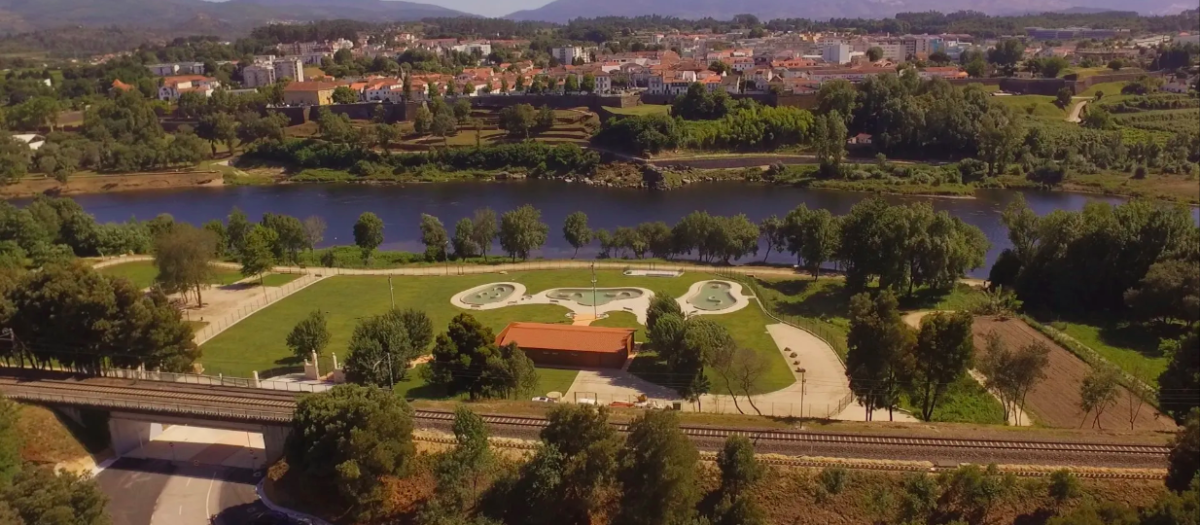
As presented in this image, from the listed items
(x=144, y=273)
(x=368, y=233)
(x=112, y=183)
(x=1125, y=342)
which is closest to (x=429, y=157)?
(x=112, y=183)

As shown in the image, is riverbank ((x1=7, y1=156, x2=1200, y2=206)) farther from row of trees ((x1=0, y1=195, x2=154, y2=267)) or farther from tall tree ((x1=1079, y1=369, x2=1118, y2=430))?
tall tree ((x1=1079, y1=369, x2=1118, y2=430))

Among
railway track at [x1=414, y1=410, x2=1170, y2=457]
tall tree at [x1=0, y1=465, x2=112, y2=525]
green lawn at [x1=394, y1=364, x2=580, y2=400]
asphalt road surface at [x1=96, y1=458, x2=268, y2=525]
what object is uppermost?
tall tree at [x1=0, y1=465, x2=112, y2=525]

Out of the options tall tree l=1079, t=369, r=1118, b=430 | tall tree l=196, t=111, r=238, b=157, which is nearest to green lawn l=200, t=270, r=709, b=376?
tall tree l=1079, t=369, r=1118, b=430

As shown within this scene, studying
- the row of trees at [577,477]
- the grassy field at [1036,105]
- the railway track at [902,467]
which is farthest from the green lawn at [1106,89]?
the row of trees at [577,477]

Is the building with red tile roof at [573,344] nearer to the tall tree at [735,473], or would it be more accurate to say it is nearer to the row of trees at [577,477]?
the row of trees at [577,477]

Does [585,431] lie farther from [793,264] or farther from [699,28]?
[699,28]

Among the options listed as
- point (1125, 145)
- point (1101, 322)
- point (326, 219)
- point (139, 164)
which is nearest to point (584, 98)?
point (326, 219)
